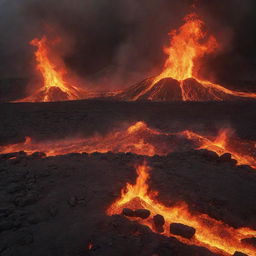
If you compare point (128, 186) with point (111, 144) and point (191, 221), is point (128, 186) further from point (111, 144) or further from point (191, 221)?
point (111, 144)

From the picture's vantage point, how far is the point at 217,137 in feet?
35.0

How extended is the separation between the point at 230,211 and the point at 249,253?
43.3 inches

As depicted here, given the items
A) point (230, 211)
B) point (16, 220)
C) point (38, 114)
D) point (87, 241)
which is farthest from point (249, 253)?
point (38, 114)

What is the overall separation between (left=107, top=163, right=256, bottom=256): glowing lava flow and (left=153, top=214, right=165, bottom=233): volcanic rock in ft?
0.25

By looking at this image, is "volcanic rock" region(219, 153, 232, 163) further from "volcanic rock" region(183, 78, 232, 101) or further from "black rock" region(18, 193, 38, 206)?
"volcanic rock" region(183, 78, 232, 101)

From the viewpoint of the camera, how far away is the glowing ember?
30.4ft

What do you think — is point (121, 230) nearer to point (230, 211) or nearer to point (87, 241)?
point (87, 241)

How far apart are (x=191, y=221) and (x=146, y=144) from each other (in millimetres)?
4809

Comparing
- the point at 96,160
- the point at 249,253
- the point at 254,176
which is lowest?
the point at 249,253

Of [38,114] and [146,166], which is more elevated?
[38,114]

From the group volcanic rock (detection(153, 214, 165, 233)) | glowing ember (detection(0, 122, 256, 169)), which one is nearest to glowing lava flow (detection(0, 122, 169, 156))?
glowing ember (detection(0, 122, 256, 169))

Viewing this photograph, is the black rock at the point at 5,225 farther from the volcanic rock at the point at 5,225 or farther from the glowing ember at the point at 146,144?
the glowing ember at the point at 146,144

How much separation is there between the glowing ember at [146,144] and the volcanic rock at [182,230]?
420cm

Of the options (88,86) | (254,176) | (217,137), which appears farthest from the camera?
(88,86)
